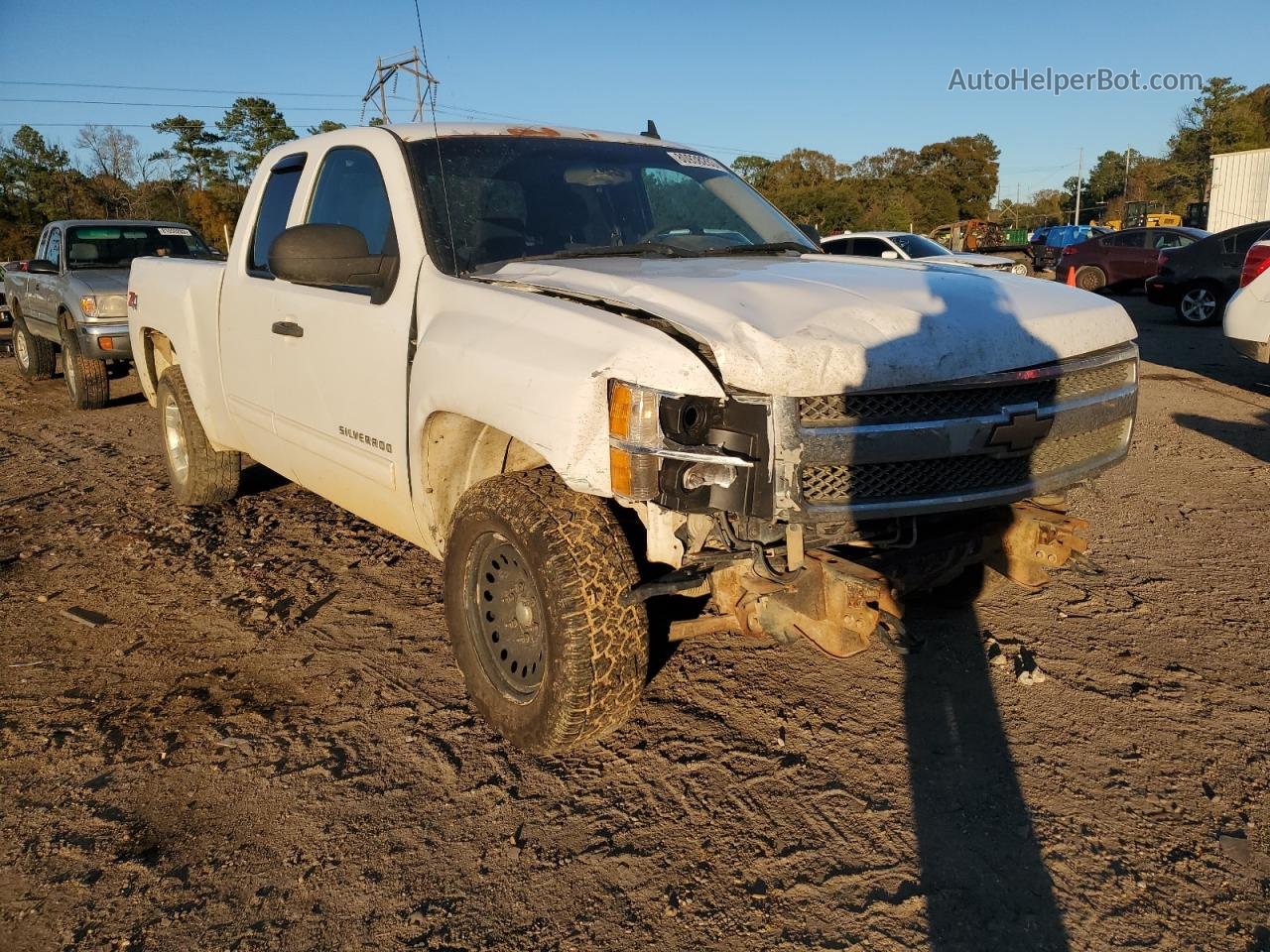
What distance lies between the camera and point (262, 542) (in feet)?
17.4

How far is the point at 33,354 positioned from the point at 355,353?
10838 millimetres

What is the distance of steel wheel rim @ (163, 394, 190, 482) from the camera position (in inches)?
224

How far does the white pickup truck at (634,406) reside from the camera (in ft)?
8.24

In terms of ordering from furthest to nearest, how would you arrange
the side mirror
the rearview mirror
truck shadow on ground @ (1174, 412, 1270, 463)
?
truck shadow on ground @ (1174, 412, 1270, 463) → the rearview mirror → the side mirror

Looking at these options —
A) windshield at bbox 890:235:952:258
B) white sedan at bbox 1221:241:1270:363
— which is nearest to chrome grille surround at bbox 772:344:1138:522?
white sedan at bbox 1221:241:1270:363

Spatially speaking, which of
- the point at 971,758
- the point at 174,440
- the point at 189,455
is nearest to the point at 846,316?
the point at 971,758

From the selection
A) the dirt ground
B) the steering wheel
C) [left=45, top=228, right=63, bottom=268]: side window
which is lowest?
the dirt ground

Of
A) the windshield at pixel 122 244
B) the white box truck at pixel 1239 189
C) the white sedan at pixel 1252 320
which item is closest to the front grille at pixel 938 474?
the white sedan at pixel 1252 320

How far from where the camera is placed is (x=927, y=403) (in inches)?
104

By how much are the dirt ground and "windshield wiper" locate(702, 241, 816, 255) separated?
5.38 feet

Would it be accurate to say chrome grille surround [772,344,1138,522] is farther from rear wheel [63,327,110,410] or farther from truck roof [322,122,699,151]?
rear wheel [63,327,110,410]

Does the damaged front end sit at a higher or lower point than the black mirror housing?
lower

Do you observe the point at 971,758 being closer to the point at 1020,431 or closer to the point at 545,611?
the point at 1020,431

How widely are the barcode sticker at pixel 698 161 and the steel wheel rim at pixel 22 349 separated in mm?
11123
